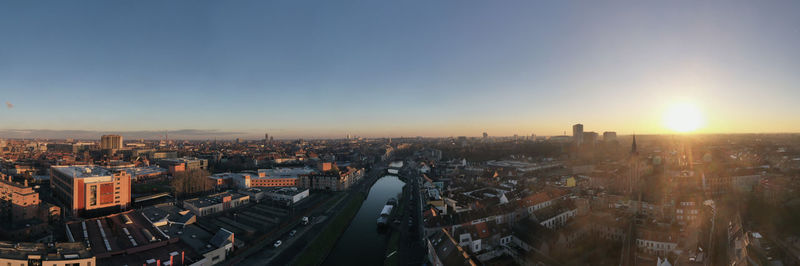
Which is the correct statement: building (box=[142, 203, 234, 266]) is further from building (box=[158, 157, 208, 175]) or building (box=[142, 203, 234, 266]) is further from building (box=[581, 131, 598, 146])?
building (box=[581, 131, 598, 146])

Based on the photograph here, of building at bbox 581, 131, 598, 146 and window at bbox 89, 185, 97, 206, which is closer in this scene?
window at bbox 89, 185, 97, 206

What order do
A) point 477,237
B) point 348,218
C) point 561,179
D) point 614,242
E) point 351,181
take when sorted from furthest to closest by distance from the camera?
point 351,181 < point 561,179 < point 348,218 < point 614,242 < point 477,237

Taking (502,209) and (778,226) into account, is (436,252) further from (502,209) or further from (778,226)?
(778,226)

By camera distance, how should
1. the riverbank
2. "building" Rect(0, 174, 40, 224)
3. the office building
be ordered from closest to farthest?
the riverbank < "building" Rect(0, 174, 40, 224) < the office building

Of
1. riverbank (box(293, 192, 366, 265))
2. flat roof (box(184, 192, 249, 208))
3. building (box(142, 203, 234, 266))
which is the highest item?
flat roof (box(184, 192, 249, 208))

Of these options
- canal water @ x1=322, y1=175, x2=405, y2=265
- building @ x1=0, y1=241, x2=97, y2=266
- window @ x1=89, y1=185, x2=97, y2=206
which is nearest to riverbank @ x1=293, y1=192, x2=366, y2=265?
canal water @ x1=322, y1=175, x2=405, y2=265

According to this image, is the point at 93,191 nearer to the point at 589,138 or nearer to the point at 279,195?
the point at 279,195

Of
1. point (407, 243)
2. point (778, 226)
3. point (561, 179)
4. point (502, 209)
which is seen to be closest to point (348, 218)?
point (407, 243)

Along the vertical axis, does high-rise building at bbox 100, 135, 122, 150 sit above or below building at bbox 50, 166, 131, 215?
above
